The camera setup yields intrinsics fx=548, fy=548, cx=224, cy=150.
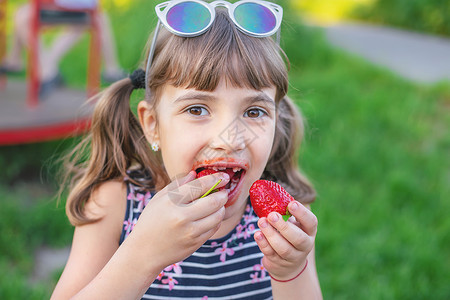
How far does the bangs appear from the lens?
1.59m

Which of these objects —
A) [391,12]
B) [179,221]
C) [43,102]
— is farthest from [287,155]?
[391,12]

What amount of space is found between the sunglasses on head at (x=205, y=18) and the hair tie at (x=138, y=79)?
26 cm

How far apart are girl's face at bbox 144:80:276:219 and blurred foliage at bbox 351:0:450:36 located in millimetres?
8469

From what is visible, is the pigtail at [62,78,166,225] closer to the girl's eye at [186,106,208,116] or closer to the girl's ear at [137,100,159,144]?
the girl's ear at [137,100,159,144]

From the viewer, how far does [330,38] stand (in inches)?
334

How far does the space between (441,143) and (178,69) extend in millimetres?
3335

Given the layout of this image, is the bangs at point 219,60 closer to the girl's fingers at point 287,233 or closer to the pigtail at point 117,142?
the pigtail at point 117,142

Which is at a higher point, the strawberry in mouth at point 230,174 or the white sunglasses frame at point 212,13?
the white sunglasses frame at point 212,13

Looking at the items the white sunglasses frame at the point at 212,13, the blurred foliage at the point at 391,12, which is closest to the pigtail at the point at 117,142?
the white sunglasses frame at the point at 212,13

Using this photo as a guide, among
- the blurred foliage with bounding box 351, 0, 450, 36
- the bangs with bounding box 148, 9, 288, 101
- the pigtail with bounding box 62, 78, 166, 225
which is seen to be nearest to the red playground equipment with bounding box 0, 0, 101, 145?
the pigtail with bounding box 62, 78, 166, 225

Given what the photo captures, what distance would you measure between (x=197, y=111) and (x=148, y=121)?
11.3 inches

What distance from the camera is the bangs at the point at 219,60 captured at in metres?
1.59

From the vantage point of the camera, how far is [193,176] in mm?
1533

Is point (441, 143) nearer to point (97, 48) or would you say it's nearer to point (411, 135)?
point (411, 135)
